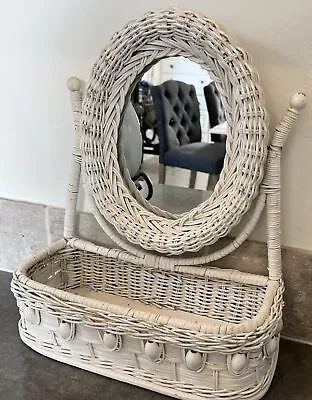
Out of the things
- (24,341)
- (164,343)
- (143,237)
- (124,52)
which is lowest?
(24,341)

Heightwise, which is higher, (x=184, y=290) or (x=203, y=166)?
(x=203, y=166)

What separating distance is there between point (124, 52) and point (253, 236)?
0.41 metres

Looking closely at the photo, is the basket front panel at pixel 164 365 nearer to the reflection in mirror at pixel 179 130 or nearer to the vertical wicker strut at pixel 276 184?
the vertical wicker strut at pixel 276 184

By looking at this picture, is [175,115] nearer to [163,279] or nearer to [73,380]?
[163,279]

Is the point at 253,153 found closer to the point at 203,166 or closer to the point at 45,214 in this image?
the point at 203,166

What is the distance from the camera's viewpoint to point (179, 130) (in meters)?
1.07

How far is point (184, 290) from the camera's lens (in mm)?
1075

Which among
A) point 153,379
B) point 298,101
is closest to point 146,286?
point 153,379

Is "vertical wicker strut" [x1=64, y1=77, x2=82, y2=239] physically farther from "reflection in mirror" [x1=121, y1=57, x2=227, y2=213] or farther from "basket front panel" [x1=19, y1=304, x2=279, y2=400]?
"basket front panel" [x1=19, y1=304, x2=279, y2=400]

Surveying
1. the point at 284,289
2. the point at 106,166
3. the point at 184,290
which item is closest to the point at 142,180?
the point at 106,166

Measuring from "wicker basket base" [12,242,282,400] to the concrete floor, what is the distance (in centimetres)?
2

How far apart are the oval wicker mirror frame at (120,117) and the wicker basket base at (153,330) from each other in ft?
0.32

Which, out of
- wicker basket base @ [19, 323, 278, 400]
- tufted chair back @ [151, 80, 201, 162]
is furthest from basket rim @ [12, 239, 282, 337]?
tufted chair back @ [151, 80, 201, 162]

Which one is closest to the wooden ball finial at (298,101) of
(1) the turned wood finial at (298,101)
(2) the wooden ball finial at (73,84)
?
(1) the turned wood finial at (298,101)
